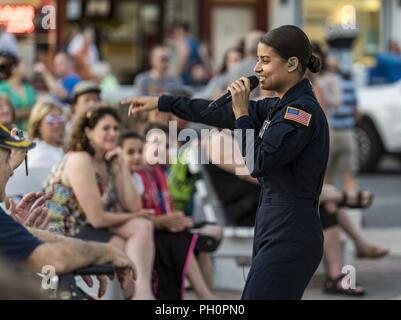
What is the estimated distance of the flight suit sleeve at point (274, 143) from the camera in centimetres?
466

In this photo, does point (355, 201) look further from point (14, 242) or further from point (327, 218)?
point (14, 242)

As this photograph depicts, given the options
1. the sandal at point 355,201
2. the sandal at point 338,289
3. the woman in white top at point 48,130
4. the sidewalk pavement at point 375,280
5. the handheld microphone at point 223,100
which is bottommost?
the sidewalk pavement at point 375,280

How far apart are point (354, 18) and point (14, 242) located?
2081 centimetres

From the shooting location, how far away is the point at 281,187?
474cm

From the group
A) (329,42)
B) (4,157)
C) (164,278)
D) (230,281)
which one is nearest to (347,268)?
(230,281)

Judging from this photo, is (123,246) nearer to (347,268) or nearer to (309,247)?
(347,268)

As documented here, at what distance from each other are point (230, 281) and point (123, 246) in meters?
1.71

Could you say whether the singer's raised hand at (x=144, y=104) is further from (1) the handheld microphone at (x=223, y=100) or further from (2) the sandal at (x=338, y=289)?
(2) the sandal at (x=338, y=289)

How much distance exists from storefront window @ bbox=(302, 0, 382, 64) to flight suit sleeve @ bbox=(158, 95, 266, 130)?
62.0ft

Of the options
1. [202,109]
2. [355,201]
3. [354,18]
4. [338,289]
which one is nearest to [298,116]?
[202,109]

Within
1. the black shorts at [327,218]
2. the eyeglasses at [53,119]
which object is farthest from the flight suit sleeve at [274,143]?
the black shorts at [327,218]

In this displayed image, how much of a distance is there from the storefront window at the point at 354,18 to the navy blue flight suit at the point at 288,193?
1927 cm

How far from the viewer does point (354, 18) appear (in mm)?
24297

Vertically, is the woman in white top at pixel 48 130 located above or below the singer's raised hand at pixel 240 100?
below
